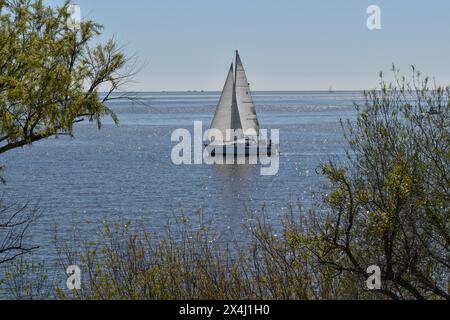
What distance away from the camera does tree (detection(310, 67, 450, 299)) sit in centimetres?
1389

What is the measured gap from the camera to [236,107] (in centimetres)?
9869

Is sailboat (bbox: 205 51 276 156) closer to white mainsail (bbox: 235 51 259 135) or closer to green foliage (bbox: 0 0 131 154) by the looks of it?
white mainsail (bbox: 235 51 259 135)

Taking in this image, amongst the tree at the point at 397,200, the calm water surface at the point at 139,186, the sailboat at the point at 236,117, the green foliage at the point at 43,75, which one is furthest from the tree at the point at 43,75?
the sailboat at the point at 236,117

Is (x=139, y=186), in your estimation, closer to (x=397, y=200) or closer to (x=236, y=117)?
(x=236, y=117)

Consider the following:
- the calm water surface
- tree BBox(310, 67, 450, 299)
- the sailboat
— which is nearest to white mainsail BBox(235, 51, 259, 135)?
the sailboat

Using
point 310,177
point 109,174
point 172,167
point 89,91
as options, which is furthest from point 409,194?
point 172,167

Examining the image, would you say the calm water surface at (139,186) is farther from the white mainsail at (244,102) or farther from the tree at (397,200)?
the tree at (397,200)

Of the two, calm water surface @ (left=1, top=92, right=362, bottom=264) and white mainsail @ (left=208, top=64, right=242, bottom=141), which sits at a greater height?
white mainsail @ (left=208, top=64, right=242, bottom=141)

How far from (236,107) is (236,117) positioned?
→ 1.37 meters

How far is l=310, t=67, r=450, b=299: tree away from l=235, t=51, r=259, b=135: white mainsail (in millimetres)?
82064

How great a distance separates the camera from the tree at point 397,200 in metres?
13.9

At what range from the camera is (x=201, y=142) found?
138750 millimetres

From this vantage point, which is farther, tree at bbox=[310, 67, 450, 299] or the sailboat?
the sailboat
